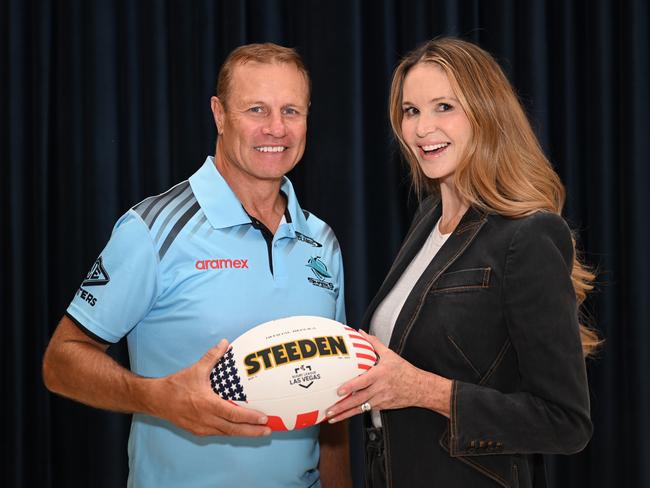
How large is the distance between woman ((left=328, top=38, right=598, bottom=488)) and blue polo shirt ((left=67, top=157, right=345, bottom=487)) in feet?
0.74

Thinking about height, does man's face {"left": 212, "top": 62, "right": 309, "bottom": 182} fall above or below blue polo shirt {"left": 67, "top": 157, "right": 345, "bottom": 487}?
above


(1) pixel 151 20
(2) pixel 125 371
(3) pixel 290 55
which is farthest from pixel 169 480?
(1) pixel 151 20

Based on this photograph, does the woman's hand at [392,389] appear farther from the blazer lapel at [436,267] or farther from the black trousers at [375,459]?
the black trousers at [375,459]

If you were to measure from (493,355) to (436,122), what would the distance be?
1.64ft

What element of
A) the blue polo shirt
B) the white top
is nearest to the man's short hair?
the blue polo shirt

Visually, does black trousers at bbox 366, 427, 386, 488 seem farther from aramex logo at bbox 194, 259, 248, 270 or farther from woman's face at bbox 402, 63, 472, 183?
woman's face at bbox 402, 63, 472, 183

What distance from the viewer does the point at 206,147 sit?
263cm

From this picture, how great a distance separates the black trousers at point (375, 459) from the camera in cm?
150

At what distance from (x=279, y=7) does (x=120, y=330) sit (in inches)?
62.6

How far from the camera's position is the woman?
4.25 ft

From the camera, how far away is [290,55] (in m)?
1.67

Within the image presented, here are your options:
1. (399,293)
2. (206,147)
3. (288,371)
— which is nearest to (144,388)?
(288,371)

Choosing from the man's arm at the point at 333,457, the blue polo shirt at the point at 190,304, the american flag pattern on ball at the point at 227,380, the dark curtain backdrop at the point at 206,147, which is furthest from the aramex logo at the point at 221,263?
the dark curtain backdrop at the point at 206,147

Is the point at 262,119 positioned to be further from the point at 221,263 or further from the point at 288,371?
the point at 288,371
